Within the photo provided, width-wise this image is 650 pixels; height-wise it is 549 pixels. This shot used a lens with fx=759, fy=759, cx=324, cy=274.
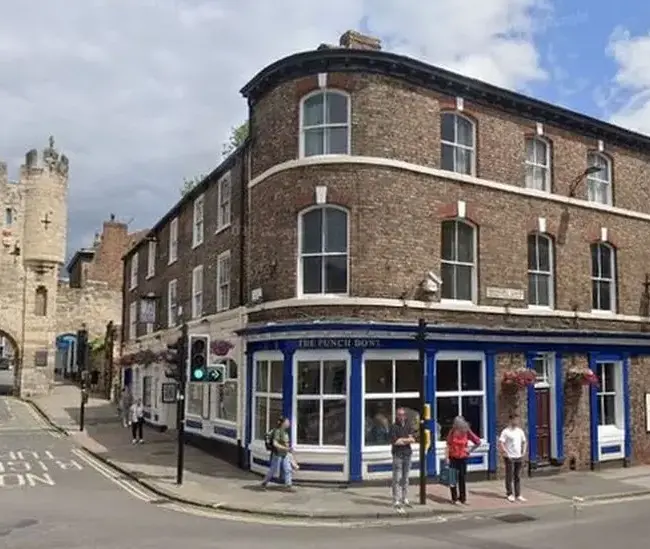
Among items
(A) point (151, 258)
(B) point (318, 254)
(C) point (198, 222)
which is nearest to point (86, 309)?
(A) point (151, 258)

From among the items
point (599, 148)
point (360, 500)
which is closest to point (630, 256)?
point (599, 148)

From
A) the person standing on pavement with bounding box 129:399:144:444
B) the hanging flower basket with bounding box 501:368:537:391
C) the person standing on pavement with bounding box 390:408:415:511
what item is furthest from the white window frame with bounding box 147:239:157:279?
the person standing on pavement with bounding box 390:408:415:511

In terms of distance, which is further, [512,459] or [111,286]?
[111,286]

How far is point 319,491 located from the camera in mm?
16078

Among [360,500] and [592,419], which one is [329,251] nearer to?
[360,500]

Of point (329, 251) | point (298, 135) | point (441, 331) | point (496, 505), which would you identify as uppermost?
point (298, 135)

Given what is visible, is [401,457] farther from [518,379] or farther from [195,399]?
[195,399]

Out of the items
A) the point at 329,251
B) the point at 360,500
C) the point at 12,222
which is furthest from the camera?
the point at 12,222

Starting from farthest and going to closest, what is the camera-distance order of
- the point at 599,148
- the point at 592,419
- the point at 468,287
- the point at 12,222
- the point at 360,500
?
the point at 12,222 → the point at 599,148 → the point at 592,419 → the point at 468,287 → the point at 360,500

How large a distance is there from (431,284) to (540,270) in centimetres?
417

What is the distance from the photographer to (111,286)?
60344 mm

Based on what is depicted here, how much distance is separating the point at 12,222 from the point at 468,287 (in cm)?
3862

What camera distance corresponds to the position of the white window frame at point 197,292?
2519 centimetres

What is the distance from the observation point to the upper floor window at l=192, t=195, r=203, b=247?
83.8ft
